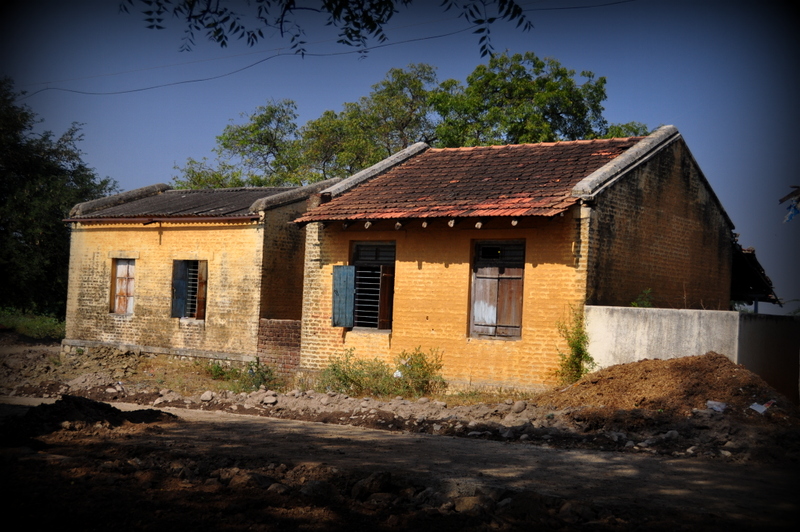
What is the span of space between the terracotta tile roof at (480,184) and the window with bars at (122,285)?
6.86 m

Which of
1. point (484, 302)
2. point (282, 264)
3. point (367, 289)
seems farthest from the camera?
point (282, 264)

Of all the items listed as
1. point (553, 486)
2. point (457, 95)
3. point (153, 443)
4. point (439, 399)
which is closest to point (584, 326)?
point (439, 399)

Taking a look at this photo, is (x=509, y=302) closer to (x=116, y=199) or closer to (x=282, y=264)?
(x=282, y=264)

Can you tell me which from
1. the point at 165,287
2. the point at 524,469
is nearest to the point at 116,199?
the point at 165,287

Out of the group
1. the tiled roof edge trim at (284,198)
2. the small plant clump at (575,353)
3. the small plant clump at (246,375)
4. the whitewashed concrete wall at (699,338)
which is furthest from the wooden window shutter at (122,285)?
→ the whitewashed concrete wall at (699,338)

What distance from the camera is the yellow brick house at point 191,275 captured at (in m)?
17.7

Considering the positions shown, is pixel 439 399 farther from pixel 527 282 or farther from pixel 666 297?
pixel 666 297

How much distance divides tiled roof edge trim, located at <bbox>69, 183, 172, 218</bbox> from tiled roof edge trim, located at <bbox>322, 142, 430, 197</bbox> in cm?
829

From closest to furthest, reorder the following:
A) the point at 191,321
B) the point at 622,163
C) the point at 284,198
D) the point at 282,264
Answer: the point at 622,163, the point at 284,198, the point at 282,264, the point at 191,321

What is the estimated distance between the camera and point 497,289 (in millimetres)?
14039

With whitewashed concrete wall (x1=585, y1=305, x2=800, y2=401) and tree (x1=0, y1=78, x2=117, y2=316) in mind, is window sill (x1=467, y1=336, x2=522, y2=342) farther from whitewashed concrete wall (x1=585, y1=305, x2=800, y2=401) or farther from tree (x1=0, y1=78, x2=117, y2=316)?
tree (x1=0, y1=78, x2=117, y2=316)

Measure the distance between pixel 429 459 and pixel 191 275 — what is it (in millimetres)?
12088

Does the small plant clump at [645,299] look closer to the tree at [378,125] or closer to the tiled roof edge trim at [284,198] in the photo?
the tiled roof edge trim at [284,198]

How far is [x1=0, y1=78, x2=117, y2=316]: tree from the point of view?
79.4 feet
